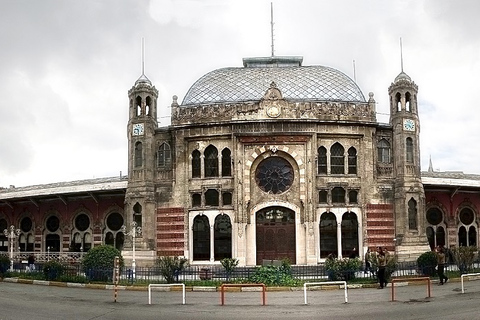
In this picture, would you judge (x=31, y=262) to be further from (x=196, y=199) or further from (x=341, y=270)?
(x=341, y=270)

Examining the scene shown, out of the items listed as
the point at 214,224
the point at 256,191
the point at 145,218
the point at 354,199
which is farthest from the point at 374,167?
the point at 145,218


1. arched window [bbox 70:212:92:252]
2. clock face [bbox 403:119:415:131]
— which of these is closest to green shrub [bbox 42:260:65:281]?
arched window [bbox 70:212:92:252]

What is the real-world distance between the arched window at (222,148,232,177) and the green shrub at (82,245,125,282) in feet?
31.6

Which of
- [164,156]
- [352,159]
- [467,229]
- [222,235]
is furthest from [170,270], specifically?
[467,229]

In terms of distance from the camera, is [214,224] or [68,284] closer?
[68,284]

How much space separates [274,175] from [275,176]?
9 cm

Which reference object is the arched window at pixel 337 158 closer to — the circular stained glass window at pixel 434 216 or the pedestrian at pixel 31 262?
the circular stained glass window at pixel 434 216

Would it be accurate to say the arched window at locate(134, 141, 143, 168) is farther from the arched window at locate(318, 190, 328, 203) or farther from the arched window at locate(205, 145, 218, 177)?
the arched window at locate(318, 190, 328, 203)

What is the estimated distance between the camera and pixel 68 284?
29.9 m

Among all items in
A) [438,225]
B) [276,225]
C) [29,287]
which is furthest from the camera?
[438,225]

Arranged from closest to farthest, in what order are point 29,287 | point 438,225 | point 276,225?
point 29,287 < point 276,225 < point 438,225

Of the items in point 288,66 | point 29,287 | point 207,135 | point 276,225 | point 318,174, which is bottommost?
point 29,287

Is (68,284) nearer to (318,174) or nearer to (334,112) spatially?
(318,174)

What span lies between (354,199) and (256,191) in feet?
20.1
